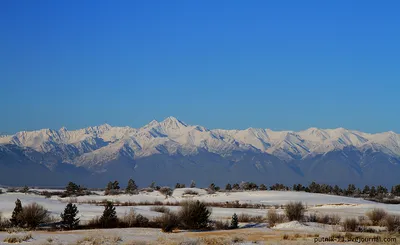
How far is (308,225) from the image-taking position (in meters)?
42.0

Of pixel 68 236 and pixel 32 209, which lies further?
pixel 32 209

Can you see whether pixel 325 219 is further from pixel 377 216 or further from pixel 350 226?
pixel 350 226

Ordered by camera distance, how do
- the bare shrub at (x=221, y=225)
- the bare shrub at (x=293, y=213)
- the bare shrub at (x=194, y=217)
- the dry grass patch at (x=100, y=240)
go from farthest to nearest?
the bare shrub at (x=293, y=213) → the bare shrub at (x=221, y=225) → the bare shrub at (x=194, y=217) → the dry grass patch at (x=100, y=240)

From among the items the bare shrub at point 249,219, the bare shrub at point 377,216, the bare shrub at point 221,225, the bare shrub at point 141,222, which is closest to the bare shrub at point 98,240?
the bare shrub at point 141,222

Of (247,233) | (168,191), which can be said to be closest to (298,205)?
(247,233)

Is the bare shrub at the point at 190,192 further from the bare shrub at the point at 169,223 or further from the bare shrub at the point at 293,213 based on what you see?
the bare shrub at the point at 169,223

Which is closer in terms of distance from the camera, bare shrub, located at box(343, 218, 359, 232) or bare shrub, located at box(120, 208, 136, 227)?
bare shrub, located at box(343, 218, 359, 232)

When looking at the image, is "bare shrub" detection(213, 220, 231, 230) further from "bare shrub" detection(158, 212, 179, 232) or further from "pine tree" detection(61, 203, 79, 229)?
"pine tree" detection(61, 203, 79, 229)

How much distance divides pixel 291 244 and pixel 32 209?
65.0 ft

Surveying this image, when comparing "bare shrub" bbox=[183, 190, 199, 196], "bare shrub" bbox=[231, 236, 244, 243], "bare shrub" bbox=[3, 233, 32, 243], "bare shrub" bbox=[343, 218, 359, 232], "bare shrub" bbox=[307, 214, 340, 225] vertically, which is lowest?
"bare shrub" bbox=[231, 236, 244, 243]

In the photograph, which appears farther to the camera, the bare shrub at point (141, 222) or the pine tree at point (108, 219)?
the bare shrub at point (141, 222)

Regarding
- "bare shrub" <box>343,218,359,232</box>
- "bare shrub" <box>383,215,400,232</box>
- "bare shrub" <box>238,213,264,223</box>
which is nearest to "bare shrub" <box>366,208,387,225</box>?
"bare shrub" <box>383,215,400,232</box>

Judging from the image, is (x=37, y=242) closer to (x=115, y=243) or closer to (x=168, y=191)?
(x=115, y=243)

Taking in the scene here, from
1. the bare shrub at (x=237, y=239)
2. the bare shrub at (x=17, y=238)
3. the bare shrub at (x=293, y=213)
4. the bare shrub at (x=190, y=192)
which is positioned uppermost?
the bare shrub at (x=190, y=192)
